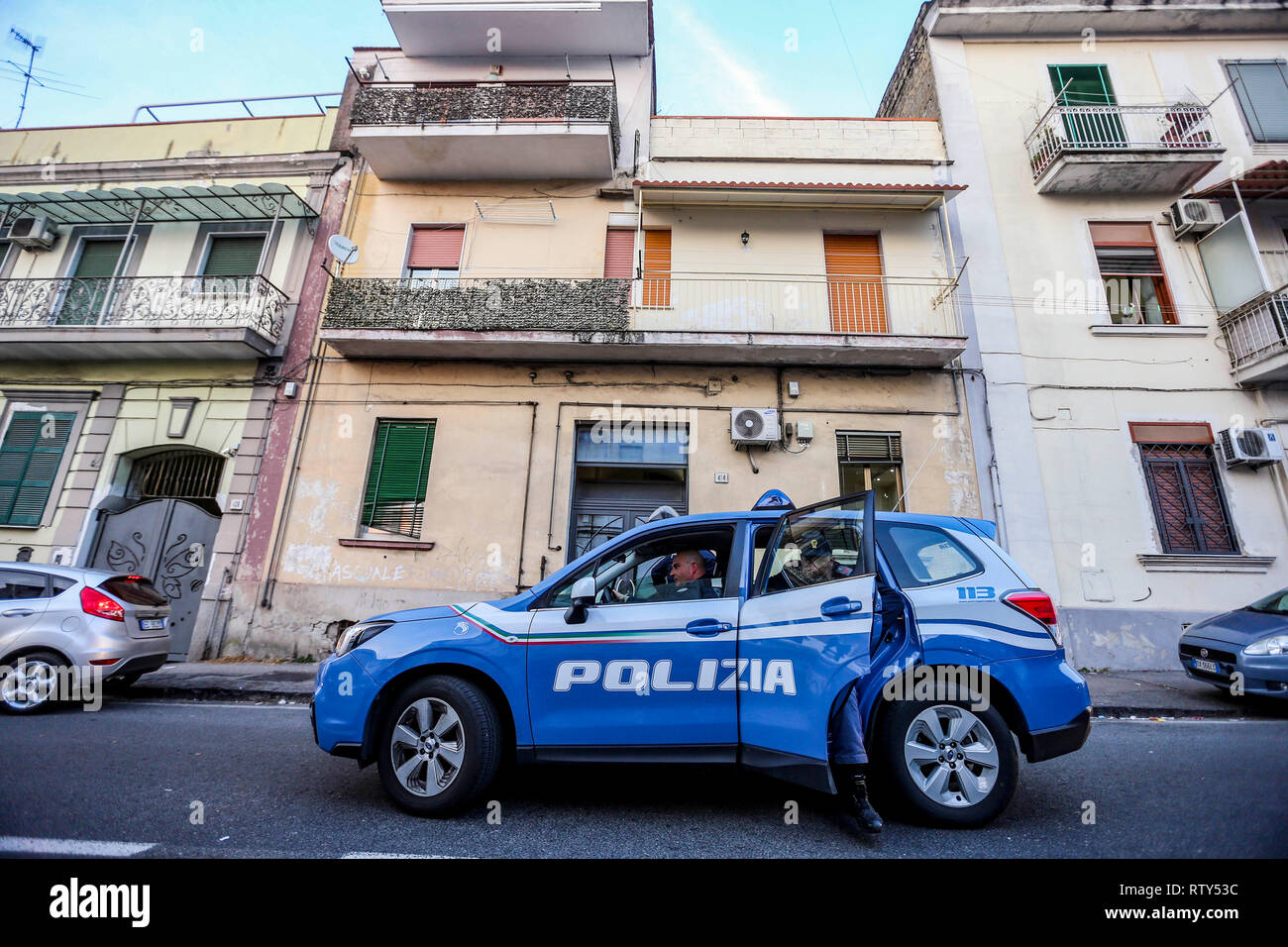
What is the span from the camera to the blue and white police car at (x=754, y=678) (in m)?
3.08

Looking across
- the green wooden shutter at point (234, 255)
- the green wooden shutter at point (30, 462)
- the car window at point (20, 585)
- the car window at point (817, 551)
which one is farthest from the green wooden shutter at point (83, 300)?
the car window at point (817, 551)

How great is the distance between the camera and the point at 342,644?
359 cm

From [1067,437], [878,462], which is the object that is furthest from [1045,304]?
[878,462]

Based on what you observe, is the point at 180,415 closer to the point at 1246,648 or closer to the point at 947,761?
the point at 947,761

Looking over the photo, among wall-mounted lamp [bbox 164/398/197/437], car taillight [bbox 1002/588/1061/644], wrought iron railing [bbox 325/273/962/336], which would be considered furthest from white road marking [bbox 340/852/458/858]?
wall-mounted lamp [bbox 164/398/197/437]

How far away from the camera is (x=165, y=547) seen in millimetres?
9914

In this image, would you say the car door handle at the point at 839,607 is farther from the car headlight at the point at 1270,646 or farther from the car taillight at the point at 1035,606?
the car headlight at the point at 1270,646

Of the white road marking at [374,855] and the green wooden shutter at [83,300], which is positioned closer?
the white road marking at [374,855]

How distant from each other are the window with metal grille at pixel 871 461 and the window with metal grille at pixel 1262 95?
9.72m

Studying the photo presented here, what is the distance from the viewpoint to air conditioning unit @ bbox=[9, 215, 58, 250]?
453 inches

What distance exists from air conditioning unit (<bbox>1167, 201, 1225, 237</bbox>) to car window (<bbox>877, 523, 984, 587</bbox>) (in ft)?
38.0

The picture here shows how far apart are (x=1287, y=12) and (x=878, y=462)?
42.6 ft

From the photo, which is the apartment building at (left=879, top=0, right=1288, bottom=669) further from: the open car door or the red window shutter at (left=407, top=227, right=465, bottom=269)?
the red window shutter at (left=407, top=227, right=465, bottom=269)
